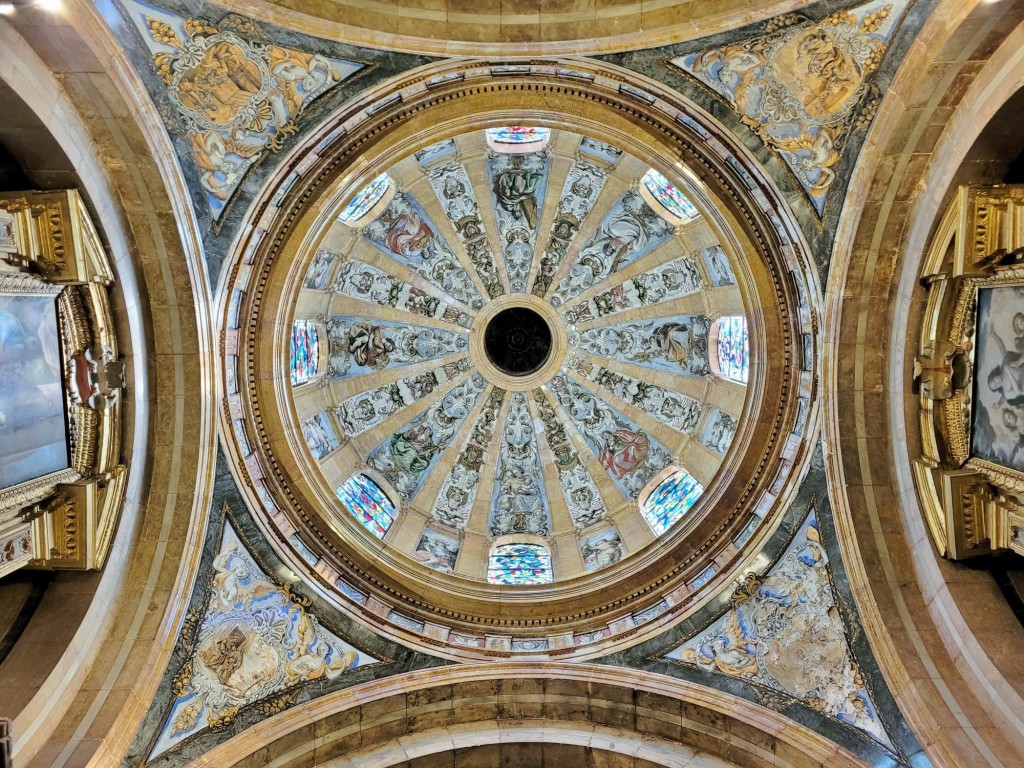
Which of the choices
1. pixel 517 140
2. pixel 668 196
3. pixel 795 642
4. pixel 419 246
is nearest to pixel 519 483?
pixel 419 246

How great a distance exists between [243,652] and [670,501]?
9.66 meters

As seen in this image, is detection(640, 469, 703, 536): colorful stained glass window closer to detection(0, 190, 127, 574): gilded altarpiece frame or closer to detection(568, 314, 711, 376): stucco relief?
detection(568, 314, 711, 376): stucco relief

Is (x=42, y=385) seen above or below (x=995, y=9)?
below

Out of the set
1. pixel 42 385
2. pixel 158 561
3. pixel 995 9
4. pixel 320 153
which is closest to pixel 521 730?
pixel 158 561

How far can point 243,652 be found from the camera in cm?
1272

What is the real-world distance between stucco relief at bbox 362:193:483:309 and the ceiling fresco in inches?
2.1

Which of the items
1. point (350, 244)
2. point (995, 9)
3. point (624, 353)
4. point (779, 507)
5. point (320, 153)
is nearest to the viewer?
point (995, 9)

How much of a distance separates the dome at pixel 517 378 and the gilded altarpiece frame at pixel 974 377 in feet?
6.96

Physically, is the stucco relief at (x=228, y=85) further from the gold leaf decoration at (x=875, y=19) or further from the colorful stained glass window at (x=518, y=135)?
the gold leaf decoration at (x=875, y=19)

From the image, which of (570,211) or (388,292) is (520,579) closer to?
(388,292)

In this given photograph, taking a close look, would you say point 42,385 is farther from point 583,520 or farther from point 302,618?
point 583,520

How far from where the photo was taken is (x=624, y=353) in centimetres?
1991

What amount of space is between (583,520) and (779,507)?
6.14 meters

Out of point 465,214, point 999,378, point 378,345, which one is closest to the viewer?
point 999,378
